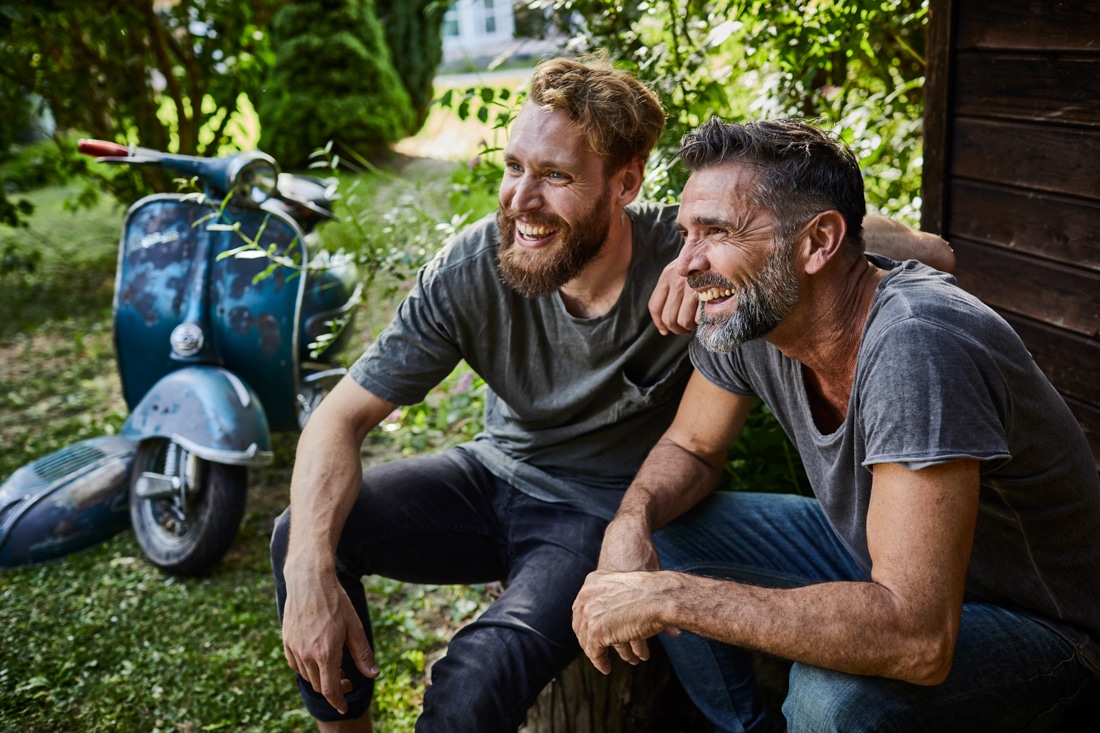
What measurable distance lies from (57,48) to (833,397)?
5.64 meters

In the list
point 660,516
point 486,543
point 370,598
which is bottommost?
point 370,598

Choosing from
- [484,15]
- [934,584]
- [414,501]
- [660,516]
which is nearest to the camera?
[934,584]

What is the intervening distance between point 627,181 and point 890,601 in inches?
45.8

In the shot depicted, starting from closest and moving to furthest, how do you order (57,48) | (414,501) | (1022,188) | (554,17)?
(414,501) → (1022,188) → (554,17) → (57,48)

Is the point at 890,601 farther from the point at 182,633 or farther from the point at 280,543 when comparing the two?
the point at 182,633

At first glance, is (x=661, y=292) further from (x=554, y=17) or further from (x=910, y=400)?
(x=554, y=17)

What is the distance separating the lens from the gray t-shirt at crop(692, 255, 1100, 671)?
143cm

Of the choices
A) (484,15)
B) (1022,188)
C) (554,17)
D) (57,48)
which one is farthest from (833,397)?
(484,15)

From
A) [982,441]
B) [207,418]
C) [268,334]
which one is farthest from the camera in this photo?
[268,334]

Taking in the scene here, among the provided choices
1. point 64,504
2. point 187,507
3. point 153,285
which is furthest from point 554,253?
point 64,504

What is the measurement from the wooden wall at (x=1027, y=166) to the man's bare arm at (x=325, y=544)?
1.69m

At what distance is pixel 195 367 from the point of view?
3229 millimetres

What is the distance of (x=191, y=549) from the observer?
9.95 ft

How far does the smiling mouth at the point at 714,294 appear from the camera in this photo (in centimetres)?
179
